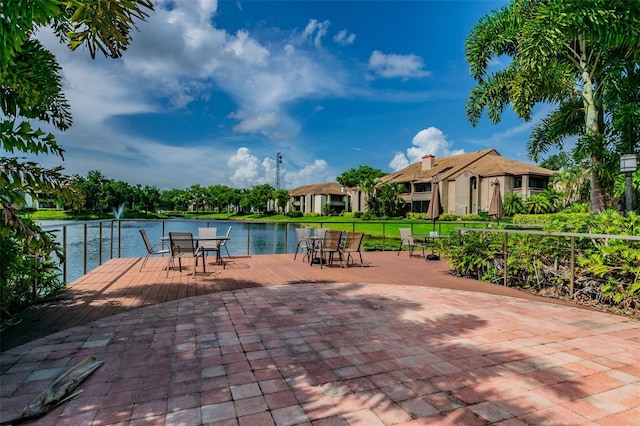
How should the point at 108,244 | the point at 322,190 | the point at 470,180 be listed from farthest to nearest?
the point at 322,190
the point at 470,180
the point at 108,244

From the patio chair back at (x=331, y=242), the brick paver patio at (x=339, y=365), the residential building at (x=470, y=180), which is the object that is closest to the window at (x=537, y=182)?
the residential building at (x=470, y=180)

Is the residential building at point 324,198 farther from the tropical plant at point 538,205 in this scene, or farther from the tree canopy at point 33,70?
the tree canopy at point 33,70

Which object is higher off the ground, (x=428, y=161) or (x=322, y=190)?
(x=428, y=161)

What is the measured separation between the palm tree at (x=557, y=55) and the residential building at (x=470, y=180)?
1970cm

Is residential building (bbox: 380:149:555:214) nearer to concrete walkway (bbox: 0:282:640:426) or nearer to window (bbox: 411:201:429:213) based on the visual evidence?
→ window (bbox: 411:201:429:213)

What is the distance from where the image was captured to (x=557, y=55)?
9469 mm

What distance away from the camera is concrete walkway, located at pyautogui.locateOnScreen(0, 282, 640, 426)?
2.11 metres

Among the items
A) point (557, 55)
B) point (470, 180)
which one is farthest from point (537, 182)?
point (557, 55)

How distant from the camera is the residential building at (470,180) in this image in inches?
1387

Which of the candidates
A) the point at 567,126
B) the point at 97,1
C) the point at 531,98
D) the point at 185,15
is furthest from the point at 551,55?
the point at 97,1

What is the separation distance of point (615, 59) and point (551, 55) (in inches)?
80.3

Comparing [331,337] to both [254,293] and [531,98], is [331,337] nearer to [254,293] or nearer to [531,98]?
[254,293]

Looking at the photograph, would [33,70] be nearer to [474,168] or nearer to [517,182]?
[517,182]

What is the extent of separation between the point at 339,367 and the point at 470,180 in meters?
38.9
